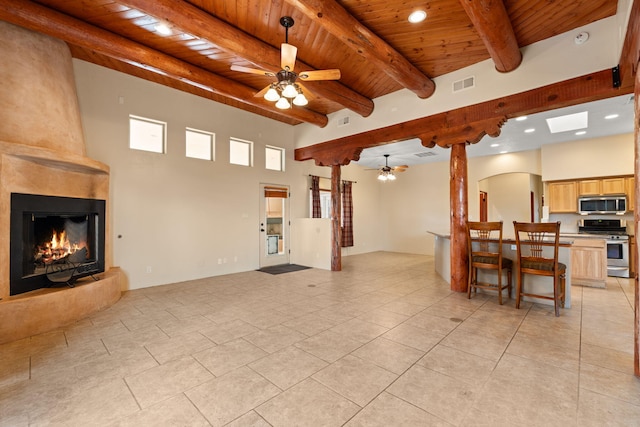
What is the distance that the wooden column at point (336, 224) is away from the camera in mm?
6633

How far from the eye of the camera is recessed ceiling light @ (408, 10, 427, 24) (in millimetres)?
3246

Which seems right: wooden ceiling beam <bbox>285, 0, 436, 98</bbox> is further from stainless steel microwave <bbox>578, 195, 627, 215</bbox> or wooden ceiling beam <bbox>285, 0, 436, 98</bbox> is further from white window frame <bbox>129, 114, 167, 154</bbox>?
Result: stainless steel microwave <bbox>578, 195, 627, 215</bbox>

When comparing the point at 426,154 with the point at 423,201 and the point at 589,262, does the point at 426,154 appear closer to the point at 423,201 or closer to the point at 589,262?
the point at 423,201

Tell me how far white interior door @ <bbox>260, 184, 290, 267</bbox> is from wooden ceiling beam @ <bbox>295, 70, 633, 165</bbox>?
80.0 inches

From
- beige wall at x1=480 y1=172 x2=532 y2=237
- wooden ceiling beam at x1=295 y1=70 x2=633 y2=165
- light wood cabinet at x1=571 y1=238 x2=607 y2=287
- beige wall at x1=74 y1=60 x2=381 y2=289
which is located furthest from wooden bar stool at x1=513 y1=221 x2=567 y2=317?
beige wall at x1=480 y1=172 x2=532 y2=237

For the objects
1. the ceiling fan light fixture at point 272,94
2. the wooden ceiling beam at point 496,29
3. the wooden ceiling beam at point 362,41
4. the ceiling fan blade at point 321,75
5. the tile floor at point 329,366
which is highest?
the wooden ceiling beam at point 362,41

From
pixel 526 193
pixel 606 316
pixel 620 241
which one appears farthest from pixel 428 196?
pixel 606 316

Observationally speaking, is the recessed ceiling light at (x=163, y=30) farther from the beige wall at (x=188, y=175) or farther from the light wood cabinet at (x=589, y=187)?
the light wood cabinet at (x=589, y=187)

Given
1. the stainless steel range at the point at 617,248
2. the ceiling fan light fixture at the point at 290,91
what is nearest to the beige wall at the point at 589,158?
the stainless steel range at the point at 617,248

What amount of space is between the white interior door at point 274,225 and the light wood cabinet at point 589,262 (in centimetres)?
604

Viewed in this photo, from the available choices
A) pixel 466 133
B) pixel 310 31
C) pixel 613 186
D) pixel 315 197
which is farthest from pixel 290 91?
pixel 613 186

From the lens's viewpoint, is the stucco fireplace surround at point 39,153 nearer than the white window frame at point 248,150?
Yes

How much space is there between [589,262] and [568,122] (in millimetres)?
2623

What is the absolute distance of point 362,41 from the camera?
3438mm
